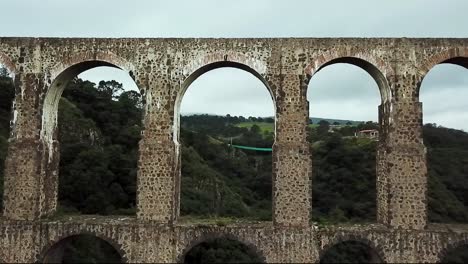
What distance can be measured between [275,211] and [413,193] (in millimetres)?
3858

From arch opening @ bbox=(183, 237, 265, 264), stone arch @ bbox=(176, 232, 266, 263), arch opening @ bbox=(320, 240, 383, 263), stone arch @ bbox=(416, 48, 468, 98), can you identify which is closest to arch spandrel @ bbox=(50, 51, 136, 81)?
stone arch @ bbox=(176, 232, 266, 263)

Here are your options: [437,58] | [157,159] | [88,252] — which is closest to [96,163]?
[88,252]

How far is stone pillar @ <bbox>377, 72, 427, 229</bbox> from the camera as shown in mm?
13570

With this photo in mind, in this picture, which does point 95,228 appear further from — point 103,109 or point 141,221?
point 103,109

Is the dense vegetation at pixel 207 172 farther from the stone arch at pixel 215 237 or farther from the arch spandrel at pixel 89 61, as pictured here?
the arch spandrel at pixel 89 61

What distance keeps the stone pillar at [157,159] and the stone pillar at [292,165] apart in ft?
9.76

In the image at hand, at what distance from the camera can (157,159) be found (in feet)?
45.9

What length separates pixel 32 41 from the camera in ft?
48.3

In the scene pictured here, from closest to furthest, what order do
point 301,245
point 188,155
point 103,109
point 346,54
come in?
point 301,245 → point 346,54 → point 188,155 → point 103,109

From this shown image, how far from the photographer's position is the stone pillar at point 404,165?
13570 millimetres

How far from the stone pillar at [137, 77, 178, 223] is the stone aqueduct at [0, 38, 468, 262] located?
0.03 meters

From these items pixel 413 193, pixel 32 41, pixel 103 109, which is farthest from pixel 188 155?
pixel 413 193

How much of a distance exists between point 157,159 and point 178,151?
32.0 inches

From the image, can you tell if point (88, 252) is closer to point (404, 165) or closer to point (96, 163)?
point (96, 163)
